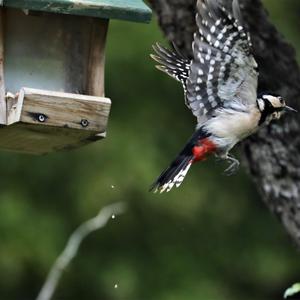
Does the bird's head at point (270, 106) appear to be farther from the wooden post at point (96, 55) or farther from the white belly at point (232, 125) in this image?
the wooden post at point (96, 55)

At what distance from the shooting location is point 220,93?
19.9 feet

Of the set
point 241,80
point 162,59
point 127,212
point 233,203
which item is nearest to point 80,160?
point 127,212

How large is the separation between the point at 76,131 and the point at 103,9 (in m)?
0.47

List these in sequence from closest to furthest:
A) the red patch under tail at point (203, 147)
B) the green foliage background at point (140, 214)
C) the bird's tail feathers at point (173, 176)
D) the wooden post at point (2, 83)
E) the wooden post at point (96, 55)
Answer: the wooden post at point (2, 83), the wooden post at point (96, 55), the bird's tail feathers at point (173, 176), the red patch under tail at point (203, 147), the green foliage background at point (140, 214)

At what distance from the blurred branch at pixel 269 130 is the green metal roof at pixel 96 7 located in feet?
2.91

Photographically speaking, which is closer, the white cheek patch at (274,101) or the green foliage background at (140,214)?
the white cheek patch at (274,101)

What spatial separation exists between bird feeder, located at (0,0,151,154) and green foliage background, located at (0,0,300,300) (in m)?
4.52

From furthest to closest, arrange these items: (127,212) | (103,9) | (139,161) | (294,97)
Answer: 1. (127,212)
2. (139,161)
3. (294,97)
4. (103,9)

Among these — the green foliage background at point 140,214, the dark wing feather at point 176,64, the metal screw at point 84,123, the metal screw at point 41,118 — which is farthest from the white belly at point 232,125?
the green foliage background at point 140,214

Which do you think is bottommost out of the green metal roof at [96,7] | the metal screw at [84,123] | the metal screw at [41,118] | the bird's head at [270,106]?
the bird's head at [270,106]

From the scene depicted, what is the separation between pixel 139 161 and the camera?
10.2 metres

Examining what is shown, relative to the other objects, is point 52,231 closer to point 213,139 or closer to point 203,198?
point 203,198

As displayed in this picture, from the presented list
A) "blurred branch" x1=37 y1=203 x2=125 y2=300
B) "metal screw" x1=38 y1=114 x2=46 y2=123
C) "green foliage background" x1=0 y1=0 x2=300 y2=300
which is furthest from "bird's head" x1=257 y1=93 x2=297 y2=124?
"green foliage background" x1=0 y1=0 x2=300 y2=300

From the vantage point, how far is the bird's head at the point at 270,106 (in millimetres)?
6066
